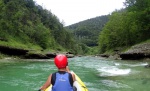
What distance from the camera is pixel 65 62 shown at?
696cm

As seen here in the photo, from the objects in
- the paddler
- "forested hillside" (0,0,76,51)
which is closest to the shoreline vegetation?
"forested hillside" (0,0,76,51)

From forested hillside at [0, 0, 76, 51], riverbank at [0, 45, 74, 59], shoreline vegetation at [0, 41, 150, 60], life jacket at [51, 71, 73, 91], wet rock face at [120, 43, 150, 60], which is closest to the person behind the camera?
life jacket at [51, 71, 73, 91]

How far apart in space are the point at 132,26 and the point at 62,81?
5969cm

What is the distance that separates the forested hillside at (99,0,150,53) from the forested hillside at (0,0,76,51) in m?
24.6

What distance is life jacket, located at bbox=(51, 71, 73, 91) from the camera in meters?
6.90

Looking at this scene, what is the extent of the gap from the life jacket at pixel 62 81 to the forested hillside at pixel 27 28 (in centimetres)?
5231

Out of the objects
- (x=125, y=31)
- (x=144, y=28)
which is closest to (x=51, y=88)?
(x=144, y=28)

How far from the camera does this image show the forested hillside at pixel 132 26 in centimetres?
6106

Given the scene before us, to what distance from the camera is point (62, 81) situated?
6879 millimetres

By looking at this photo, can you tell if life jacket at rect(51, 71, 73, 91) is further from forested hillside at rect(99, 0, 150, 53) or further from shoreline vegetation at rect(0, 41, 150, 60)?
forested hillside at rect(99, 0, 150, 53)

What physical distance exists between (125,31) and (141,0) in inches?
459

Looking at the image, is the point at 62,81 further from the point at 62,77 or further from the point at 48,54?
the point at 48,54

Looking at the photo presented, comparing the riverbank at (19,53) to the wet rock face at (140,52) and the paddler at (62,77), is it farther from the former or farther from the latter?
the paddler at (62,77)

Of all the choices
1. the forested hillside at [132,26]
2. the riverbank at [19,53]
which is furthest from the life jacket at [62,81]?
the forested hillside at [132,26]
